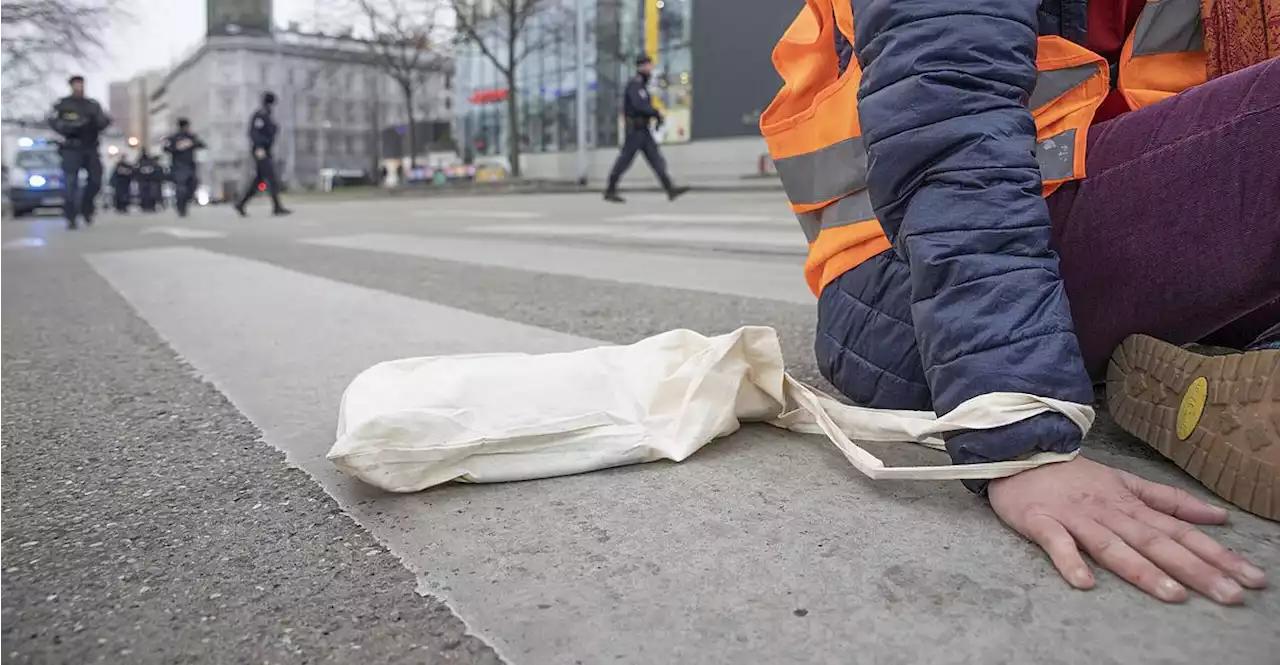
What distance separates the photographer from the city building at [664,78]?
22.2 m

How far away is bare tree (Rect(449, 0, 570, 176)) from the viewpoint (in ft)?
74.9

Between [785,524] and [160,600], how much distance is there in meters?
0.75

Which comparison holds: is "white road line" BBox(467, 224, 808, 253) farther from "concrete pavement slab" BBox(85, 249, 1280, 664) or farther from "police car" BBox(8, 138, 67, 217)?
"police car" BBox(8, 138, 67, 217)

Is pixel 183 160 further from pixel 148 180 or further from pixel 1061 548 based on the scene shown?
pixel 1061 548

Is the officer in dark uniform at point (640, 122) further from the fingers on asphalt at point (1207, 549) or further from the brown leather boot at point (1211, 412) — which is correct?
the fingers on asphalt at point (1207, 549)

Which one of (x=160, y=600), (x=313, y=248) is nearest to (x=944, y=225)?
(x=160, y=600)

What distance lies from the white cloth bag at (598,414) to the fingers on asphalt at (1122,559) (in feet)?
0.37

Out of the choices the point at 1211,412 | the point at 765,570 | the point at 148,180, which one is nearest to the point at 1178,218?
the point at 1211,412

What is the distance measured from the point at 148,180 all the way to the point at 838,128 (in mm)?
24201

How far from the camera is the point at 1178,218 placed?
1358 mm

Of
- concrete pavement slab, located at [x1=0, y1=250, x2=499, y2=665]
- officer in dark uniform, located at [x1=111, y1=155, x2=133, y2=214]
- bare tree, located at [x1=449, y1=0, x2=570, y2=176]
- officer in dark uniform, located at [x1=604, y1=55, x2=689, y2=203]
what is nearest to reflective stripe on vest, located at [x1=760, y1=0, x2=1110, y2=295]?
concrete pavement slab, located at [x1=0, y1=250, x2=499, y2=665]

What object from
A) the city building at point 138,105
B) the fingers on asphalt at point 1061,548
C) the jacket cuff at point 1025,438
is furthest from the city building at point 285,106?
the fingers on asphalt at point 1061,548

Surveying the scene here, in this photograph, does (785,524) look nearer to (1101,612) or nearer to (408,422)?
(1101,612)

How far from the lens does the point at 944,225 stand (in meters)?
1.23
